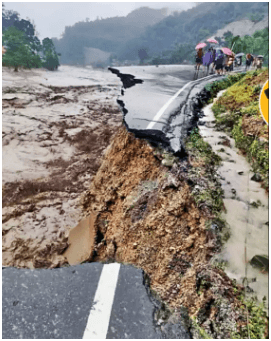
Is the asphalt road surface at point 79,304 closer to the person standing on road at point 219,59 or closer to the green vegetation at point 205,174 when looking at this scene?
the green vegetation at point 205,174

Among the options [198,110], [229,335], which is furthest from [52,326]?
[198,110]

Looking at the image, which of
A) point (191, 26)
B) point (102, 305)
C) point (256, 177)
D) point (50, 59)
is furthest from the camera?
point (191, 26)

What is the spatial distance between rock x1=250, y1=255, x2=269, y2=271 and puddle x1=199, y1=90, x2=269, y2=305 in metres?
0.03

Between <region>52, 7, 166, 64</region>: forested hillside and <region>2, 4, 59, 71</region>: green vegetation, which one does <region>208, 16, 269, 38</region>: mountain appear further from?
<region>52, 7, 166, 64</region>: forested hillside

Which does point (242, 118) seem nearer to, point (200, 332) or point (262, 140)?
point (262, 140)

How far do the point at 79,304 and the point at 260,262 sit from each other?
168cm

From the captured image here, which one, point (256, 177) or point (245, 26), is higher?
point (245, 26)

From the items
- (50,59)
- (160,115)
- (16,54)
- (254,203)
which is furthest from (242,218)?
(50,59)

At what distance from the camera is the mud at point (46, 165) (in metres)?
3.66

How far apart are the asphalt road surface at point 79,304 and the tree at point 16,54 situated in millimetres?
25223

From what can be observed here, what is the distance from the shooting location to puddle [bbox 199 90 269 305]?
72.4 inches

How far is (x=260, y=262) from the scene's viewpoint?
1883 millimetres

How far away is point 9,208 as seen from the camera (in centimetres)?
433

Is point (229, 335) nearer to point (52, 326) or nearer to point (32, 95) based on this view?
point (52, 326)
